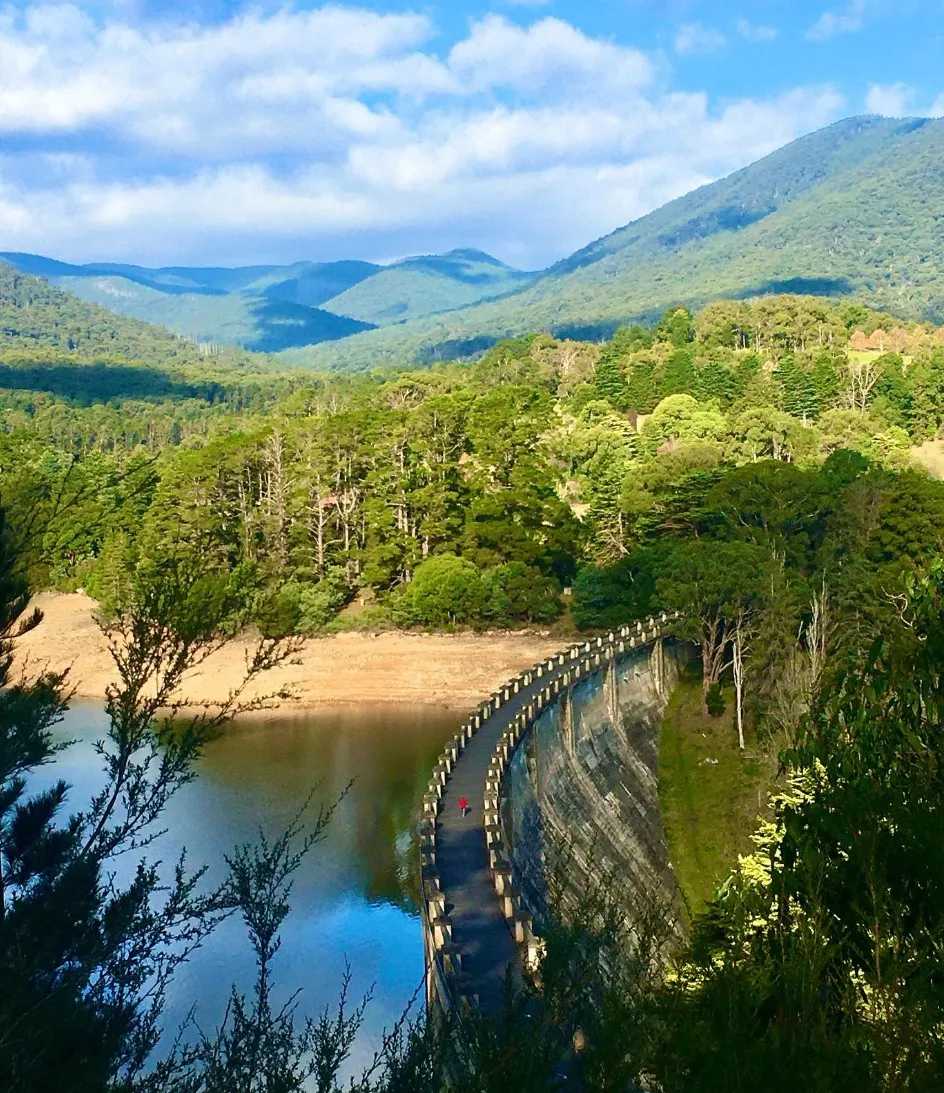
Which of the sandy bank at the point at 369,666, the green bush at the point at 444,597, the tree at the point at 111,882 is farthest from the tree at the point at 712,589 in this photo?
the tree at the point at 111,882

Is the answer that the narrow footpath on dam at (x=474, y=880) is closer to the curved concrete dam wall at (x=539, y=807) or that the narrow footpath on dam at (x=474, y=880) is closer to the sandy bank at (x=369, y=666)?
the curved concrete dam wall at (x=539, y=807)

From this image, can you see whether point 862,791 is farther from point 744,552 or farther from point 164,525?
point 164,525

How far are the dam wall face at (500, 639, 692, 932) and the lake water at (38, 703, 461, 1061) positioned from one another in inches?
156

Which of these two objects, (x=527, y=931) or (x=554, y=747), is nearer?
Answer: (x=527, y=931)

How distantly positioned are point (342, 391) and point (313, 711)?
77207mm

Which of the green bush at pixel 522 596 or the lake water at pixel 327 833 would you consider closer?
the lake water at pixel 327 833

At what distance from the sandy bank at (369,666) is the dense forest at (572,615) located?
2058 mm

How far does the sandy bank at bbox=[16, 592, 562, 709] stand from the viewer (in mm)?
51094

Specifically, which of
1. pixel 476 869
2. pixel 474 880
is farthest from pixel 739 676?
pixel 474 880

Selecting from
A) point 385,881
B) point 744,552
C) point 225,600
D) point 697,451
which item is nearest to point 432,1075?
point 225,600

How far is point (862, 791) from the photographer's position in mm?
11172

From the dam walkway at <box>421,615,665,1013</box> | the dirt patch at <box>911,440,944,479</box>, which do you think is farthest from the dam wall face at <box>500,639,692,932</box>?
the dirt patch at <box>911,440,944,479</box>

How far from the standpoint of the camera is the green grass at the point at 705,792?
34.3 m

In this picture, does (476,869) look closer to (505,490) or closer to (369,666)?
(369,666)
